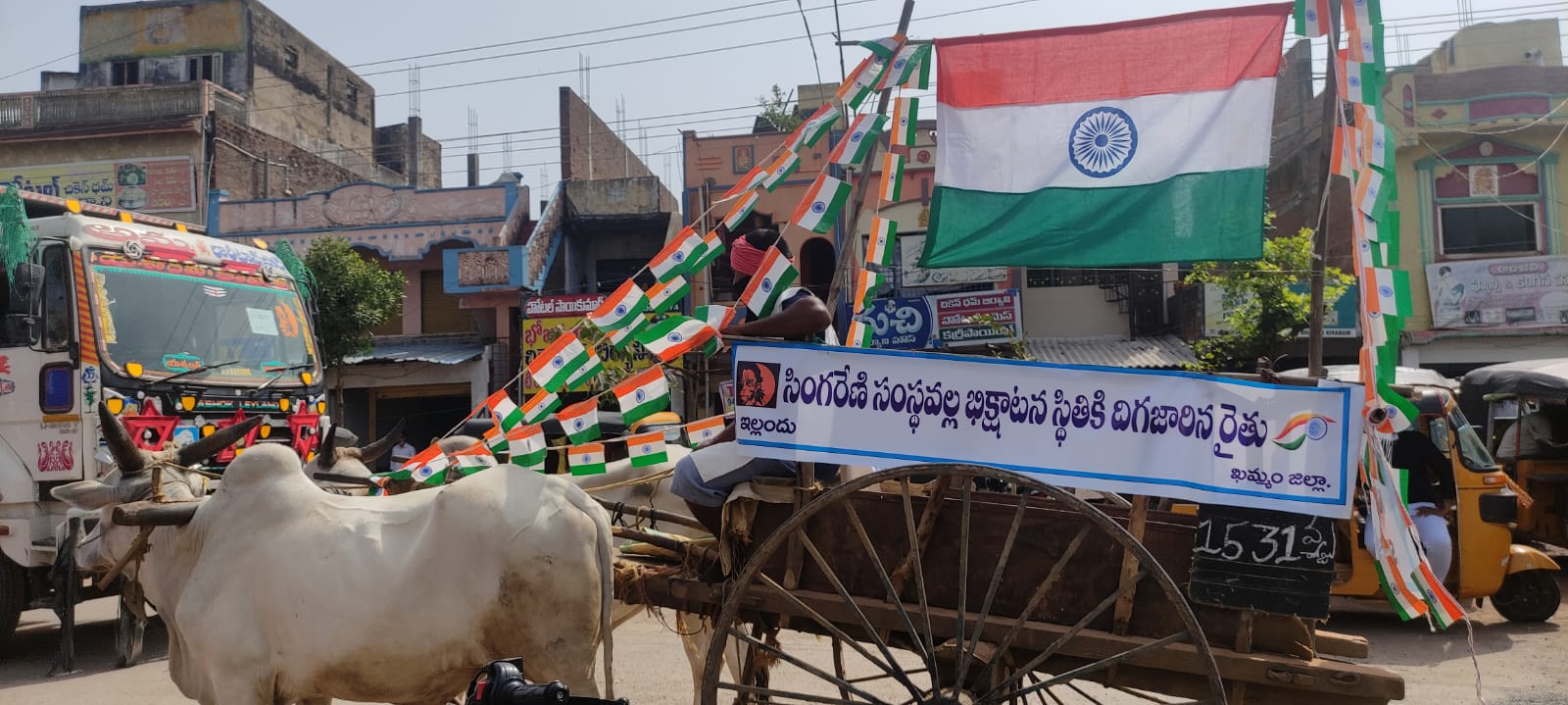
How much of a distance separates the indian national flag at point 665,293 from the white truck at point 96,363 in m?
4.48

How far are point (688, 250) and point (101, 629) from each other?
7322mm

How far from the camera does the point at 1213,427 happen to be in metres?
3.55

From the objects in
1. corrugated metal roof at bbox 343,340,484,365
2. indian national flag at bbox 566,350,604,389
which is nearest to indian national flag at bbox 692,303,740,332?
indian national flag at bbox 566,350,604,389

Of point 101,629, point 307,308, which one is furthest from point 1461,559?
point 101,629

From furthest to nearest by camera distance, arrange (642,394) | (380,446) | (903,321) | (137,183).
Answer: (137,183)
(903,321)
(380,446)
(642,394)

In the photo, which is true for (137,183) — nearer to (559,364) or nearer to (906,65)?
(559,364)

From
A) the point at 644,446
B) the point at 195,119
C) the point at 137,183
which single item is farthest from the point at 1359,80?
the point at 137,183

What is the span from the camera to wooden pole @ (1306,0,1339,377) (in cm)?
381

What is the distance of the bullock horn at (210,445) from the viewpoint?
4.69 m

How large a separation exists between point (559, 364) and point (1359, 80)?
3.30 meters

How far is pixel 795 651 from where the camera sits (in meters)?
7.38

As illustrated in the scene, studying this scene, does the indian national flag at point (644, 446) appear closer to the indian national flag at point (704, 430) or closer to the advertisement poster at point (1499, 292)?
the indian national flag at point (704, 430)

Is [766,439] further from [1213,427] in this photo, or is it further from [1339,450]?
[1339,450]

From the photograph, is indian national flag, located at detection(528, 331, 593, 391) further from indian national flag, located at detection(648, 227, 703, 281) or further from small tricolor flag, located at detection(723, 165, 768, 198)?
small tricolor flag, located at detection(723, 165, 768, 198)
